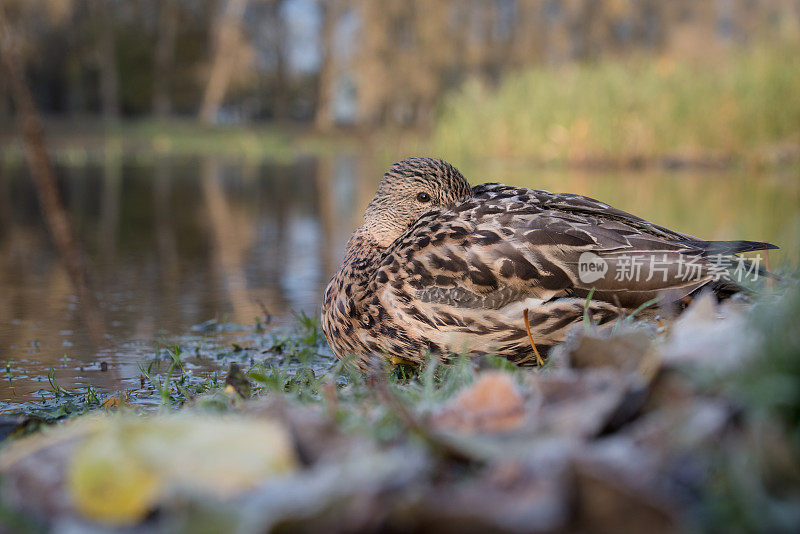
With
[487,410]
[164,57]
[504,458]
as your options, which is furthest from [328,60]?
[504,458]

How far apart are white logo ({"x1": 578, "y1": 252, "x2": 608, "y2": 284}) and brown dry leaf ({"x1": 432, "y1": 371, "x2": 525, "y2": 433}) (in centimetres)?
130

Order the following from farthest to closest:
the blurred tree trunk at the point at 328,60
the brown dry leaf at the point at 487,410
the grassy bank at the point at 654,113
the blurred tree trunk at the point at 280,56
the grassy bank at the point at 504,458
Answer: the blurred tree trunk at the point at 280,56, the blurred tree trunk at the point at 328,60, the grassy bank at the point at 654,113, the brown dry leaf at the point at 487,410, the grassy bank at the point at 504,458

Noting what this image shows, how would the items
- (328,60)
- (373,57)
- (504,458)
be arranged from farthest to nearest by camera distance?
1. (328,60)
2. (373,57)
3. (504,458)

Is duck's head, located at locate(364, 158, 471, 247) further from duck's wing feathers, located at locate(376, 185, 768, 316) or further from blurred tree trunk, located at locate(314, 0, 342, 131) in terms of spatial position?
blurred tree trunk, located at locate(314, 0, 342, 131)

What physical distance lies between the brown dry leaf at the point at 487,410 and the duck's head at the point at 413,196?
2026 mm

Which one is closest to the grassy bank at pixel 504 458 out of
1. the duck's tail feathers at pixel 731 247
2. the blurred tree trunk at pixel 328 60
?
the duck's tail feathers at pixel 731 247

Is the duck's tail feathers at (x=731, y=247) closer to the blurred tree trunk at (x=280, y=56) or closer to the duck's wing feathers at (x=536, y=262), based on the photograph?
the duck's wing feathers at (x=536, y=262)

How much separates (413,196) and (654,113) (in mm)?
11773

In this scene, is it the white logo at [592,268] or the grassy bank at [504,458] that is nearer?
the grassy bank at [504,458]

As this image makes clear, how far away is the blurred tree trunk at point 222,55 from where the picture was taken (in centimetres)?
3625

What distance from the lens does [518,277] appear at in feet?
9.41

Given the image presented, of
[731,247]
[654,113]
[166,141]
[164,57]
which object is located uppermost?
[731,247]

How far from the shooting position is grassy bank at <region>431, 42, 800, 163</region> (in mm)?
13336

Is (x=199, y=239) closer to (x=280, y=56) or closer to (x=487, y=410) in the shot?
(x=487, y=410)
